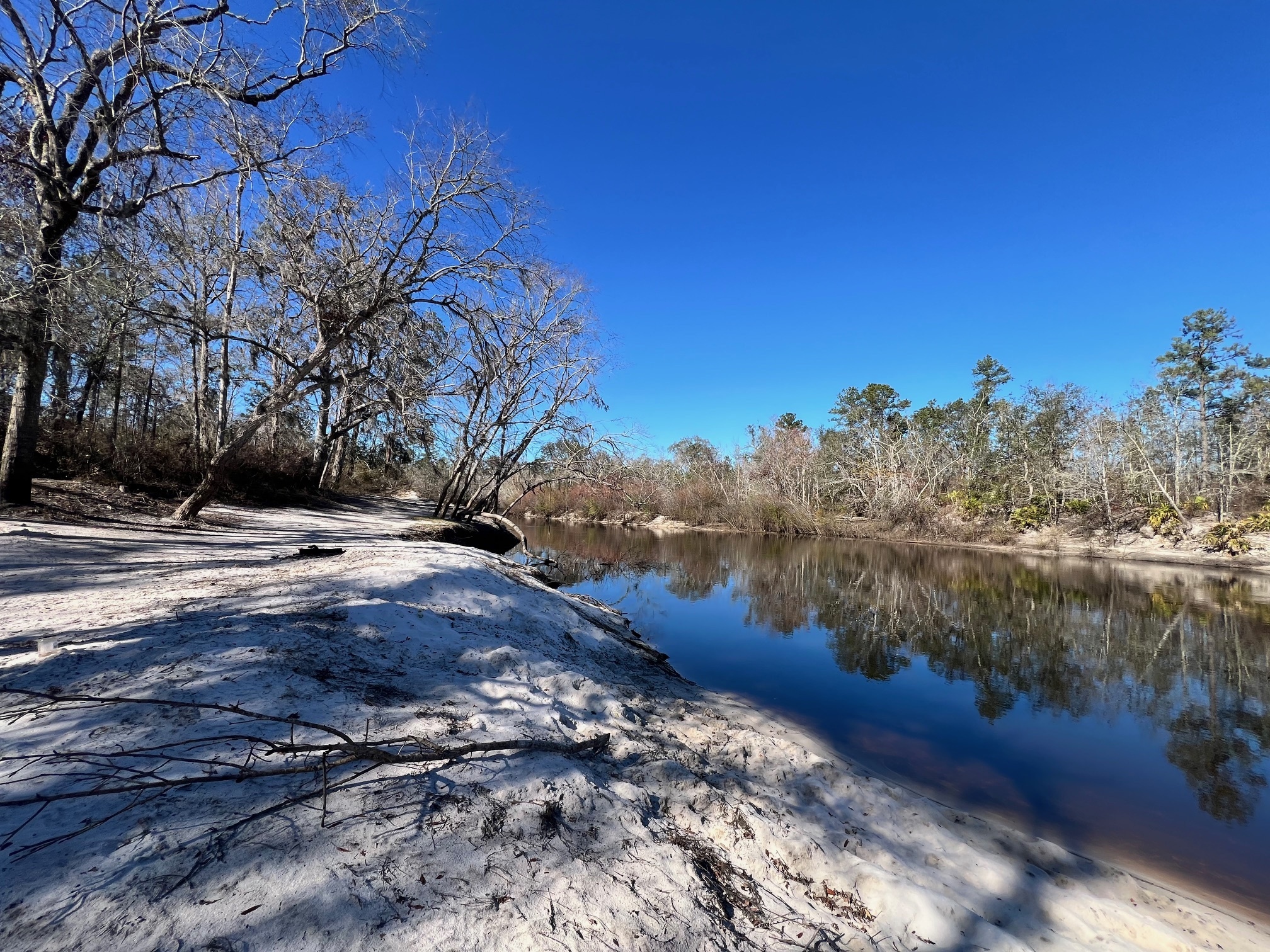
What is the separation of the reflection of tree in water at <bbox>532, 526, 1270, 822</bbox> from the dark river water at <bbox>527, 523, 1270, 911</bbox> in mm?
48

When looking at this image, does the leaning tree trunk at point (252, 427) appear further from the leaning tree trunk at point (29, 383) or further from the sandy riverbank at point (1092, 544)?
the sandy riverbank at point (1092, 544)

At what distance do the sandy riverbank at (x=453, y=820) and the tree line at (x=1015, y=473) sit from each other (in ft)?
48.7

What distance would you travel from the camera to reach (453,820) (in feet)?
7.34

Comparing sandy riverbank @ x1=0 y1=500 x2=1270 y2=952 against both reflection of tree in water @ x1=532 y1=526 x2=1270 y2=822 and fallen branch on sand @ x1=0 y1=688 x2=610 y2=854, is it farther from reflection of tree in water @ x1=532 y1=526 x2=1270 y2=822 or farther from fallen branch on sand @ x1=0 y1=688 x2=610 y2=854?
reflection of tree in water @ x1=532 y1=526 x2=1270 y2=822

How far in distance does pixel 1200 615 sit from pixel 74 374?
28732 millimetres

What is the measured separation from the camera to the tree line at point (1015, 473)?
26.7 m

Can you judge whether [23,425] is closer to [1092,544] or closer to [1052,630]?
[1052,630]

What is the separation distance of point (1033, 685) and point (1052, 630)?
13.7 feet

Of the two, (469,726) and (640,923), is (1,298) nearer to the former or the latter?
(469,726)

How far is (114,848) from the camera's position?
5.68 ft

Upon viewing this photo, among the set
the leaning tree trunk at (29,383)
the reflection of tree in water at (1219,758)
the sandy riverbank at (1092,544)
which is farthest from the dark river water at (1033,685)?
the leaning tree trunk at (29,383)

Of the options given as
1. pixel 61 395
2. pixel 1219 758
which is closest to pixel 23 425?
pixel 61 395

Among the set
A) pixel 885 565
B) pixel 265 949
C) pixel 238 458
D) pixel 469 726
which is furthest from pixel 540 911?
pixel 885 565

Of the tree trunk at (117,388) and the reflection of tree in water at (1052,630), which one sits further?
the tree trunk at (117,388)
